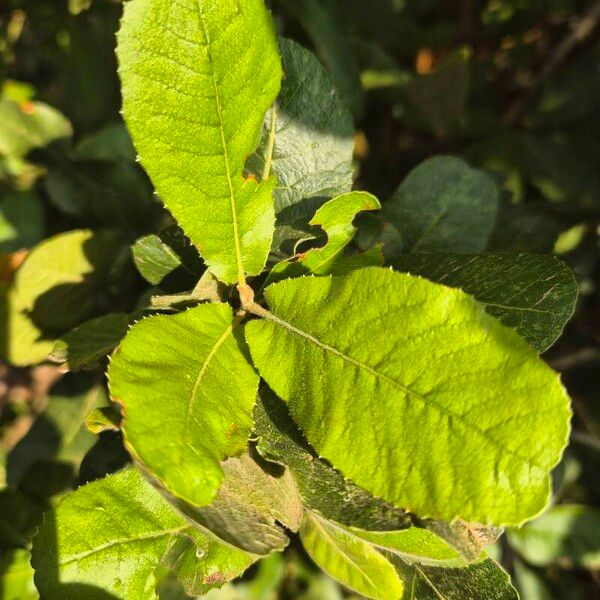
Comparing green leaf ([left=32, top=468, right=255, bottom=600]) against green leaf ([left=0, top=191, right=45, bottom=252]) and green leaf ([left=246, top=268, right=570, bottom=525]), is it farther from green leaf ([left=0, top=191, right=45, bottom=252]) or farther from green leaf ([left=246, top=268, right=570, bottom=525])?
green leaf ([left=0, top=191, right=45, bottom=252])

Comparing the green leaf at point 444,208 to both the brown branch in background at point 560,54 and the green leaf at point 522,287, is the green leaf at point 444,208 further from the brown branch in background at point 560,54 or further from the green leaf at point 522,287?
the brown branch in background at point 560,54

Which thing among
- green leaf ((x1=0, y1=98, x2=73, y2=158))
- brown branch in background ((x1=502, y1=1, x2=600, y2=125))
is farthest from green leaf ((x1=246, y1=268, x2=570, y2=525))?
brown branch in background ((x1=502, y1=1, x2=600, y2=125))

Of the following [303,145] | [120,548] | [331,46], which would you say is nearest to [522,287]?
[303,145]

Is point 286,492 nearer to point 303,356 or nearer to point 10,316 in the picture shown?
point 303,356

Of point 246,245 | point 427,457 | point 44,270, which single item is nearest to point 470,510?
point 427,457

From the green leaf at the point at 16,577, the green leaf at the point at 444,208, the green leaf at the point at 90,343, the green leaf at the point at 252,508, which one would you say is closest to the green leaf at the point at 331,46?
the green leaf at the point at 444,208

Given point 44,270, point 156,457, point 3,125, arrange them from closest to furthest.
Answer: point 156,457 → point 44,270 → point 3,125

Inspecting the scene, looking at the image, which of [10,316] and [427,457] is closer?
[427,457]
